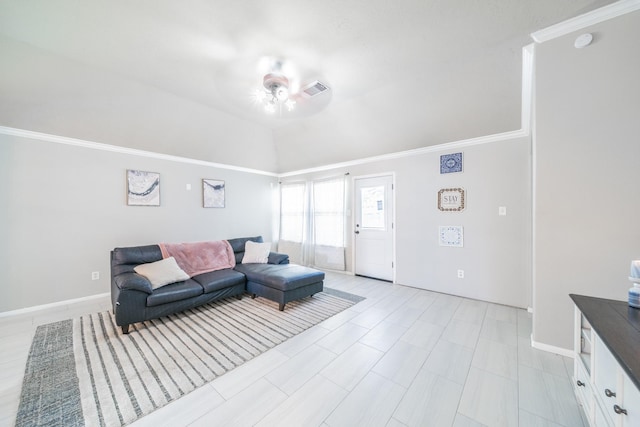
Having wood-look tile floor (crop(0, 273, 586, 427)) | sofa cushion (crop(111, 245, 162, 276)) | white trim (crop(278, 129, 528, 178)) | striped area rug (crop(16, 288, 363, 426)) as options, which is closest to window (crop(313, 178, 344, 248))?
white trim (crop(278, 129, 528, 178))

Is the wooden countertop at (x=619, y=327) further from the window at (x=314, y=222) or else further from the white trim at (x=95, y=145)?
the white trim at (x=95, y=145)

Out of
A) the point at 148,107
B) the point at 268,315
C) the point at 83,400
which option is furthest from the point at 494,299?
the point at 148,107

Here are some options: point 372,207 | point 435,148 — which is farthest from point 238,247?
point 435,148

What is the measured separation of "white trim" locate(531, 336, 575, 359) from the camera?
1993mm

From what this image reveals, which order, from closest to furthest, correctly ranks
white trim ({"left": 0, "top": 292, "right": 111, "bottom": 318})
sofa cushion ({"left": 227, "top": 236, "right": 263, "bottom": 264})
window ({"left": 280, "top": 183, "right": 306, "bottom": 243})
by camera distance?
1. white trim ({"left": 0, "top": 292, "right": 111, "bottom": 318})
2. sofa cushion ({"left": 227, "top": 236, "right": 263, "bottom": 264})
3. window ({"left": 280, "top": 183, "right": 306, "bottom": 243})

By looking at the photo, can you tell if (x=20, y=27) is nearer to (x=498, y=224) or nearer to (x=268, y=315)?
(x=268, y=315)

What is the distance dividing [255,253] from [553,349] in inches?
153

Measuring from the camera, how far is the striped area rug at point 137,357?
151cm

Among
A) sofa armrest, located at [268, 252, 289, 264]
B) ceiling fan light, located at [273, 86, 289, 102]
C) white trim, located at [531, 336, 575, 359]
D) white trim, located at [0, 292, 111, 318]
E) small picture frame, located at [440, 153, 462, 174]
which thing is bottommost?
white trim, located at [0, 292, 111, 318]

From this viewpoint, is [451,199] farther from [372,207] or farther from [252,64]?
[252,64]

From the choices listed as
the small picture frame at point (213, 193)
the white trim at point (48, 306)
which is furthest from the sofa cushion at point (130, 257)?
the small picture frame at point (213, 193)

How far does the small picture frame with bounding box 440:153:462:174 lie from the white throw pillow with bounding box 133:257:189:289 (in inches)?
164

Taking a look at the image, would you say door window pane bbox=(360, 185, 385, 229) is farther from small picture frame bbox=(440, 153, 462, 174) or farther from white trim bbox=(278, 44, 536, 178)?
small picture frame bbox=(440, 153, 462, 174)

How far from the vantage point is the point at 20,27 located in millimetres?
2062
